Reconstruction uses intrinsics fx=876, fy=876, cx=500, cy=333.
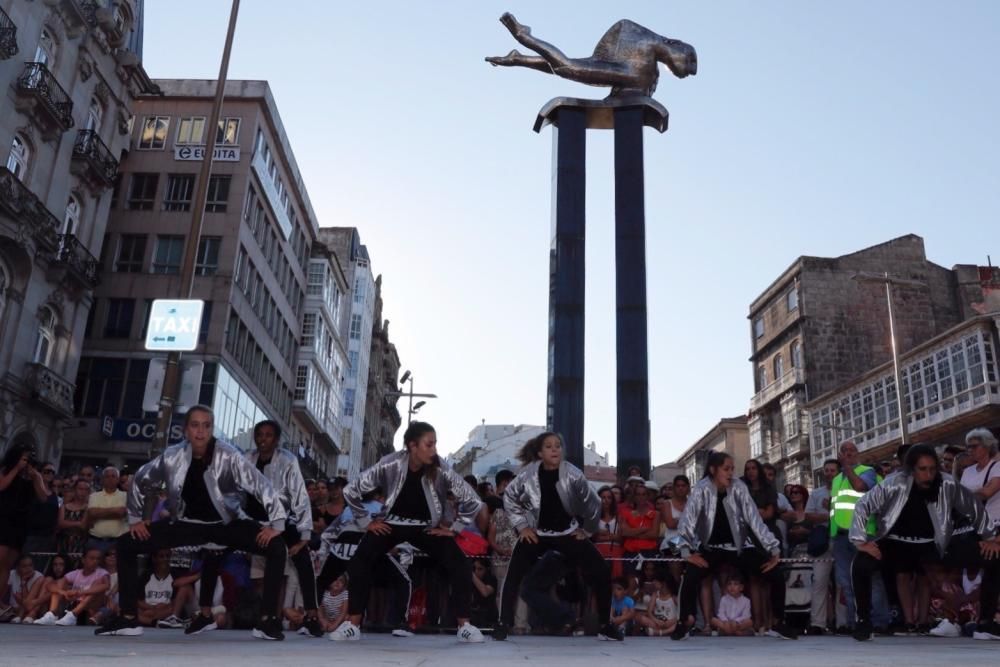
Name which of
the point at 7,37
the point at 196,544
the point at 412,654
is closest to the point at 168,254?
the point at 7,37

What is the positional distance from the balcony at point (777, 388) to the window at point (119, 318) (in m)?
35.7

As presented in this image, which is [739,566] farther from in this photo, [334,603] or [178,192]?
[178,192]

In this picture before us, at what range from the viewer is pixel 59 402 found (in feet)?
88.1

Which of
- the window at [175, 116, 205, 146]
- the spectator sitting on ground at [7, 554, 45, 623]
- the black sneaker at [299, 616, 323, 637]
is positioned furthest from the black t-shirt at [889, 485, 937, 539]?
the window at [175, 116, 205, 146]

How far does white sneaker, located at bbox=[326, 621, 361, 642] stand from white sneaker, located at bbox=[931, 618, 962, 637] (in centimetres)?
558

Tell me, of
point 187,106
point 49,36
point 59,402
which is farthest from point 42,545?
point 187,106

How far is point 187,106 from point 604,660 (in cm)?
3715

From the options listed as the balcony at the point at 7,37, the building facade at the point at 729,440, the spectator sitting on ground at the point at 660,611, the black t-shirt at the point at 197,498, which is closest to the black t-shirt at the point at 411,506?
the black t-shirt at the point at 197,498

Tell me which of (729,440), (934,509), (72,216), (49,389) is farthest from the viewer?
(729,440)

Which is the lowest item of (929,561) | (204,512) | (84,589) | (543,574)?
(84,589)

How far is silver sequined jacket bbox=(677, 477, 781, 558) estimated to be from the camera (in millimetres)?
8383

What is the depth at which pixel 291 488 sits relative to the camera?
7.79 metres

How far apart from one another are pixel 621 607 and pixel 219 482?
210 inches

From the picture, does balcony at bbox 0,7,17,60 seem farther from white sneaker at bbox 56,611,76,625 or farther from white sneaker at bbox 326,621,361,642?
white sneaker at bbox 326,621,361,642
